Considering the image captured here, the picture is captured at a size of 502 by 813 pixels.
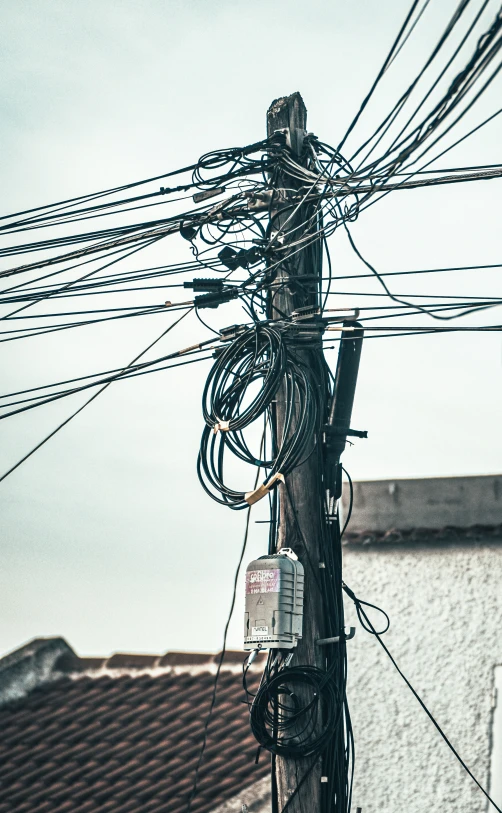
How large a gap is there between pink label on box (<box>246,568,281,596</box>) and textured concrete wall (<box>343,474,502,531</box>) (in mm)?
3426

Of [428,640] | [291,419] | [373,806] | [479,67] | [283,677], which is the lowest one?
[373,806]

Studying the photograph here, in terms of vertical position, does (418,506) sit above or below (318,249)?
below

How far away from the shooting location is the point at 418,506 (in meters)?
10.4

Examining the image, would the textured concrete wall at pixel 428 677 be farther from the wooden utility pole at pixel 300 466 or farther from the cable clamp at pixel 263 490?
the cable clamp at pixel 263 490

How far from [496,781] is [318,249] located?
4557mm

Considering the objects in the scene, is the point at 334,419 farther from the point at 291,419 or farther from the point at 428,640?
the point at 428,640

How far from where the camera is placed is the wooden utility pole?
7016mm

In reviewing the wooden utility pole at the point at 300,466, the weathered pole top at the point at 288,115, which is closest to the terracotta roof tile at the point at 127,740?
the wooden utility pole at the point at 300,466

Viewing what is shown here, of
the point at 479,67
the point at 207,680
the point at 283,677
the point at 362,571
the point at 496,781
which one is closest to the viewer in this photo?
the point at 479,67

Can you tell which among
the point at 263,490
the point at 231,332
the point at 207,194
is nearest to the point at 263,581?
the point at 263,490

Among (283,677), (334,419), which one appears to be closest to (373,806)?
(283,677)

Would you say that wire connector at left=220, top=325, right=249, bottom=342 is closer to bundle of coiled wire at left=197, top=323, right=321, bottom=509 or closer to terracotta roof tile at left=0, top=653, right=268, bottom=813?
bundle of coiled wire at left=197, top=323, right=321, bottom=509

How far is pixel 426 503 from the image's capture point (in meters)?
10.4

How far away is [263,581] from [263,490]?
0.56 meters
